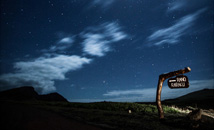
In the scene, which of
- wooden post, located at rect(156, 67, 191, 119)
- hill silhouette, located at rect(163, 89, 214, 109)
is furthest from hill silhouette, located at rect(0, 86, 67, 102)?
hill silhouette, located at rect(163, 89, 214, 109)

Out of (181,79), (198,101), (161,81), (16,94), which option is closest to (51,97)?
(16,94)

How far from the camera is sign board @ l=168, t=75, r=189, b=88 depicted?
Result: 8.70 meters

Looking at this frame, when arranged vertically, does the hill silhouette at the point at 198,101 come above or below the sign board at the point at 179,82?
below

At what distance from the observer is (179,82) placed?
884 cm

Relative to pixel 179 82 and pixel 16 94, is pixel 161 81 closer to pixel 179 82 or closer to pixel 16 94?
pixel 179 82

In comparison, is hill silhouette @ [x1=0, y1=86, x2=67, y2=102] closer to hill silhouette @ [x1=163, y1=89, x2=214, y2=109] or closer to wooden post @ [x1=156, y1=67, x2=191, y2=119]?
wooden post @ [x1=156, y1=67, x2=191, y2=119]

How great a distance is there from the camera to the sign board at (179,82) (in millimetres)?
8695

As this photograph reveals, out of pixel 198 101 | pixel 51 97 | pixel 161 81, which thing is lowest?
pixel 198 101

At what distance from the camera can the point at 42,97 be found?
48000 mm

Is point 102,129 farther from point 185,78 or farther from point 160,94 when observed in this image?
point 185,78

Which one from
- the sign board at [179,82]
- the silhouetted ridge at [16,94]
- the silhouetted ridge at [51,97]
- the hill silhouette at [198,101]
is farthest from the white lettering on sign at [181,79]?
the silhouetted ridge at [51,97]

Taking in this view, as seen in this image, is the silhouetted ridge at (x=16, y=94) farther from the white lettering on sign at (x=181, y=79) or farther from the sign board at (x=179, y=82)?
the white lettering on sign at (x=181, y=79)

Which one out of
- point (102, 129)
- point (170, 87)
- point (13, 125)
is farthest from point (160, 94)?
point (13, 125)

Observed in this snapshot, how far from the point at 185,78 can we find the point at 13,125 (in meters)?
9.18
